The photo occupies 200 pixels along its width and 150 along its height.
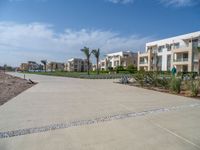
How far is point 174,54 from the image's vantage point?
45.9 metres

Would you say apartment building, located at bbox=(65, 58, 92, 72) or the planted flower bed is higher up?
apartment building, located at bbox=(65, 58, 92, 72)

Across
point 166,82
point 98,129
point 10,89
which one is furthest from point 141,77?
point 98,129

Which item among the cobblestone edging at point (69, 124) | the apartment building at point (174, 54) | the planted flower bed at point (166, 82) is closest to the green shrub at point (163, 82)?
the planted flower bed at point (166, 82)

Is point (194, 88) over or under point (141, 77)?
under

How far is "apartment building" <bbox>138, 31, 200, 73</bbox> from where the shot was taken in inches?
1565

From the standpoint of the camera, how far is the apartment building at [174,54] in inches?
1565

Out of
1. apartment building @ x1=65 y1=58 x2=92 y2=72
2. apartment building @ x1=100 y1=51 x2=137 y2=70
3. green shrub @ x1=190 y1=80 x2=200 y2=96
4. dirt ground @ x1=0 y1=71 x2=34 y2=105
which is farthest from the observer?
apartment building @ x1=65 y1=58 x2=92 y2=72

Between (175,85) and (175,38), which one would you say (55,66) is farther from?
(175,85)

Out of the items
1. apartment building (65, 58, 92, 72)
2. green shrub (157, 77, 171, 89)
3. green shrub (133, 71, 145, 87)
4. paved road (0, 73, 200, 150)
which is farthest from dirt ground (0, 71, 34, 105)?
apartment building (65, 58, 92, 72)

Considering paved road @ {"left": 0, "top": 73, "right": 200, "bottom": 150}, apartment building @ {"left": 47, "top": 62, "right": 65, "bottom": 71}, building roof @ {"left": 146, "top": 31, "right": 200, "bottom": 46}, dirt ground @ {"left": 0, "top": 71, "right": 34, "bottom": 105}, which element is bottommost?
paved road @ {"left": 0, "top": 73, "right": 200, "bottom": 150}

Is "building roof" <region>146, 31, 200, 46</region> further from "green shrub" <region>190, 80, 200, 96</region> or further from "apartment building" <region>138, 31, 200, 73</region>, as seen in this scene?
"green shrub" <region>190, 80, 200, 96</region>

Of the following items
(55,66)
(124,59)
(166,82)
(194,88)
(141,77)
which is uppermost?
(124,59)

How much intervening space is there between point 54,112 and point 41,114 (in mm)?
508

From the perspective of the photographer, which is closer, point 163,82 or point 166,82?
point 166,82
